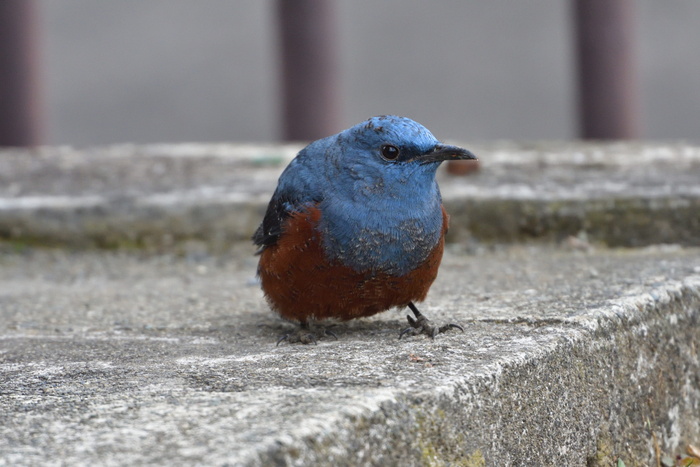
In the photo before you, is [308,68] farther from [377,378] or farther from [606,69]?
[377,378]

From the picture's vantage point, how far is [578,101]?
6668mm

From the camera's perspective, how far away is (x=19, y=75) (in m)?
6.47

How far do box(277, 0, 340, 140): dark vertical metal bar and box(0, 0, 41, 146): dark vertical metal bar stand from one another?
1843mm

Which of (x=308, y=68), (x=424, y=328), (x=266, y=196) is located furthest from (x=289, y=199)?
(x=308, y=68)

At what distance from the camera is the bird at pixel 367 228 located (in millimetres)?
2469

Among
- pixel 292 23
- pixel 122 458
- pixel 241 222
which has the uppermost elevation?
pixel 292 23

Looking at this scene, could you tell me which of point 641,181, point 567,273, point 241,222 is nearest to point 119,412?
point 567,273

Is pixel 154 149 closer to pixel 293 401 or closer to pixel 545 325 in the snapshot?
pixel 545 325

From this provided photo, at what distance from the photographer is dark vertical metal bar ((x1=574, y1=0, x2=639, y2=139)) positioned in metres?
6.23

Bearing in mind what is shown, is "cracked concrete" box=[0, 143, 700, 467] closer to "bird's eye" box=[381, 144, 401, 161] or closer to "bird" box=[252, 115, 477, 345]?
"bird" box=[252, 115, 477, 345]

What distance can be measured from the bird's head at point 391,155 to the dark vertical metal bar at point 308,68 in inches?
149

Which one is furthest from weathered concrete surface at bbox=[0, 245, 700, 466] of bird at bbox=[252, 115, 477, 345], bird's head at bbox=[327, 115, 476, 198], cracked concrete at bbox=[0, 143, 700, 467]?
bird's head at bbox=[327, 115, 476, 198]

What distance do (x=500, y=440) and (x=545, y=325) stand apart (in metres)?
0.52

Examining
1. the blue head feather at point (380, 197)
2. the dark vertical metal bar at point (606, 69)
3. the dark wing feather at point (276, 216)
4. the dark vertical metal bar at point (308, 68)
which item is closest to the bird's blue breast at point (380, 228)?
the blue head feather at point (380, 197)
